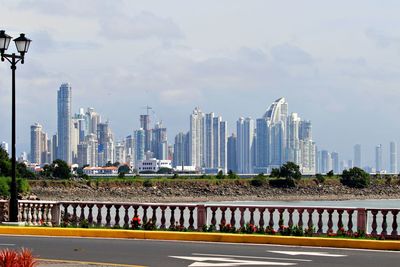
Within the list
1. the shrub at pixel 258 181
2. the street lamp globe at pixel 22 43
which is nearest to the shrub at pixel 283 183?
the shrub at pixel 258 181

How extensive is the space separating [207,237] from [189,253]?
402 centimetres

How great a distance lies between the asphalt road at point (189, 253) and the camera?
822 inches

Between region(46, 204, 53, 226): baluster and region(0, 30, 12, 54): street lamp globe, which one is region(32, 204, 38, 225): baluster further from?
region(0, 30, 12, 54): street lamp globe

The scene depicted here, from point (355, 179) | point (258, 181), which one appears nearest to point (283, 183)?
point (258, 181)

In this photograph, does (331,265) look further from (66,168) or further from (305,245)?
(66,168)

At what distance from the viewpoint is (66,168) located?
16900 centimetres

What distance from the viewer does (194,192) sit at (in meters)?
154

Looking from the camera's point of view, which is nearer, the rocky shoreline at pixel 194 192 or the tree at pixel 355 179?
the rocky shoreline at pixel 194 192

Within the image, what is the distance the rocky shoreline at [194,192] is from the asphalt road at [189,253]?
105993mm

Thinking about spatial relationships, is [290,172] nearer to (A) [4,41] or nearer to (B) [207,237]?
(A) [4,41]

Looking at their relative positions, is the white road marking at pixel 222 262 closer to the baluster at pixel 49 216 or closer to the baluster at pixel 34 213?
the baluster at pixel 49 216

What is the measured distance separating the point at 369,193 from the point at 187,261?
151 meters

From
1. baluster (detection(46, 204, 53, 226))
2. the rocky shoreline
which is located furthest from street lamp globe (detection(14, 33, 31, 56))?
the rocky shoreline

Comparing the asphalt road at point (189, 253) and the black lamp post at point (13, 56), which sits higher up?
the black lamp post at point (13, 56)
